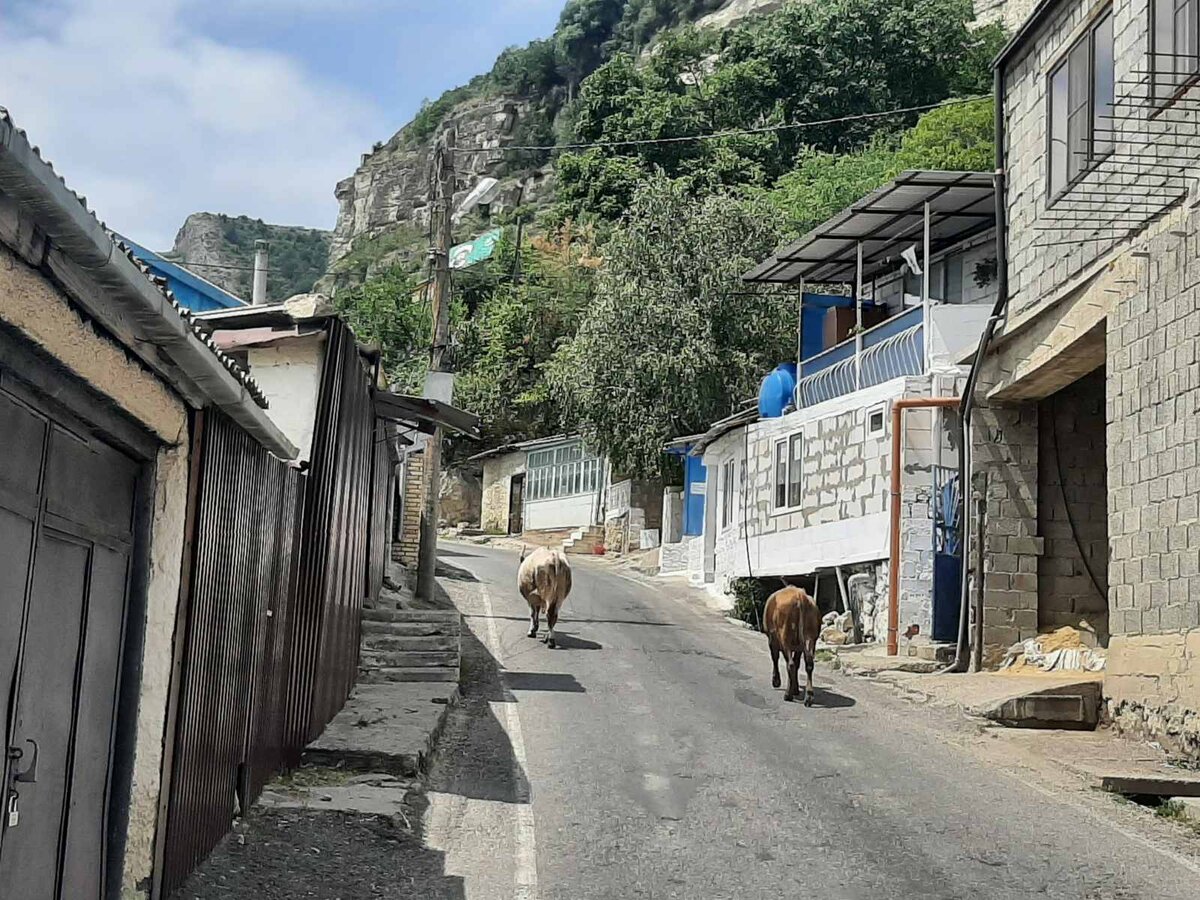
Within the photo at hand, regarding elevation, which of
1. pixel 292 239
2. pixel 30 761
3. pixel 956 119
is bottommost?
pixel 30 761

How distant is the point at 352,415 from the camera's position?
1300cm

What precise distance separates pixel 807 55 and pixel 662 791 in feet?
163

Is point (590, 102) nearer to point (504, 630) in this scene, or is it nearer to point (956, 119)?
point (956, 119)

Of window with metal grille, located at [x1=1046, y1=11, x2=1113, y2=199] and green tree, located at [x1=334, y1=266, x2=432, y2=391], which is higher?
green tree, located at [x1=334, y1=266, x2=432, y2=391]

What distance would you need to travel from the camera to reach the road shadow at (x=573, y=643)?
18.5 m

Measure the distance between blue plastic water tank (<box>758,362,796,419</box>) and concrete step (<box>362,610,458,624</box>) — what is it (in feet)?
41.5

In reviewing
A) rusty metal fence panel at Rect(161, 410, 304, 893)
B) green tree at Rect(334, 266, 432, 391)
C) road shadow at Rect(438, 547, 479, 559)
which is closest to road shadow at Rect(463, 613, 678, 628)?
road shadow at Rect(438, 547, 479, 559)

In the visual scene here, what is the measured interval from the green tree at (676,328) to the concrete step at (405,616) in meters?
19.9

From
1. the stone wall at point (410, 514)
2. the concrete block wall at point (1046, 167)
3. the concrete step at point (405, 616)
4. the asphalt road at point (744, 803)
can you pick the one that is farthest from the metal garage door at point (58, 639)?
the stone wall at point (410, 514)

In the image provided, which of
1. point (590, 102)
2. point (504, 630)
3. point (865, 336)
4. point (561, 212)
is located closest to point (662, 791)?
point (504, 630)

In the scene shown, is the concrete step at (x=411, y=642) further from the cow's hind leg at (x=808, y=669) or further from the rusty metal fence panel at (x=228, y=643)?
the rusty metal fence panel at (x=228, y=643)

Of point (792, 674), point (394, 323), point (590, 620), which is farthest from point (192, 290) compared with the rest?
point (394, 323)

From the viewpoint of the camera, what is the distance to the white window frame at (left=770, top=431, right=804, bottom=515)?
81.9 ft

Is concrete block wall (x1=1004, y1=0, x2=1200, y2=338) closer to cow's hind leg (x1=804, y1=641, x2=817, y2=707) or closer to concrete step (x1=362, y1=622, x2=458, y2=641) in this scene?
cow's hind leg (x1=804, y1=641, x2=817, y2=707)
